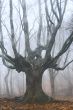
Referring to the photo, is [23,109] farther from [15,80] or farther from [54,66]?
[15,80]

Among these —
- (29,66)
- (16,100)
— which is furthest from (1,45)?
(16,100)

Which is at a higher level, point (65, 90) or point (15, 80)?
point (65, 90)

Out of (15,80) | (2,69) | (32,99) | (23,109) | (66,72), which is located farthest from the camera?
(2,69)

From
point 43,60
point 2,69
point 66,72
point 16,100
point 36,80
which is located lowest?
point 2,69

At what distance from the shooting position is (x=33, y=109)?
13297 millimetres

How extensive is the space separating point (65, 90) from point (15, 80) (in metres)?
20.7

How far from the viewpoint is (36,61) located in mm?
16672

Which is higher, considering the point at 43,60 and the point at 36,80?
the point at 43,60

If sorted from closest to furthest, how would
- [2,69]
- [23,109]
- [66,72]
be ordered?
[23,109] → [66,72] → [2,69]

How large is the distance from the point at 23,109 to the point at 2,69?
6109cm

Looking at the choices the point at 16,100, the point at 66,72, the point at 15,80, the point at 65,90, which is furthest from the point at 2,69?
the point at 16,100

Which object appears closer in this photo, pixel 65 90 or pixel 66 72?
pixel 65 90

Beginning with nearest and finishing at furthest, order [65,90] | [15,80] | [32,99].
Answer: [32,99]
[65,90]
[15,80]

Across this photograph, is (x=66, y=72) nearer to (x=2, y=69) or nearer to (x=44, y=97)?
(x=2, y=69)
